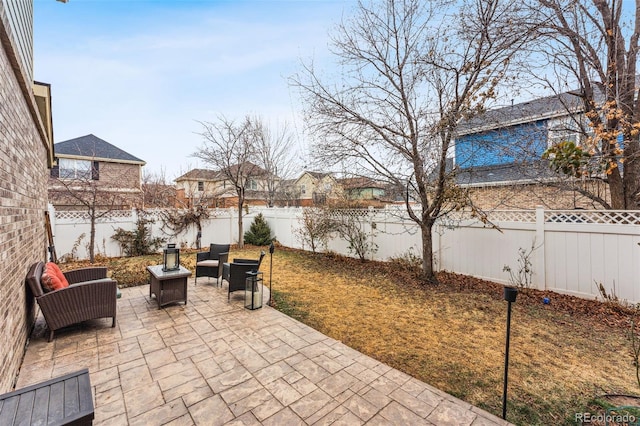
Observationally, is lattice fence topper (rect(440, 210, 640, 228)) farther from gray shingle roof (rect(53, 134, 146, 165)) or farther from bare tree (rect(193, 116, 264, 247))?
gray shingle roof (rect(53, 134, 146, 165))

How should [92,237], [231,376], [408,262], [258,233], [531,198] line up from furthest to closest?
[258,233] < [92,237] < [531,198] < [408,262] < [231,376]

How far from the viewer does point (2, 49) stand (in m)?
2.38

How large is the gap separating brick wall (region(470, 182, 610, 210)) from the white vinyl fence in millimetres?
1429

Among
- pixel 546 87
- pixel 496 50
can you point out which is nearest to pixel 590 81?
pixel 546 87

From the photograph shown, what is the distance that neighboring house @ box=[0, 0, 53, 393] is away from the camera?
7.72 ft

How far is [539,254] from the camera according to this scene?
5.66 meters

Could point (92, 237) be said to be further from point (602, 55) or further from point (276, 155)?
point (602, 55)

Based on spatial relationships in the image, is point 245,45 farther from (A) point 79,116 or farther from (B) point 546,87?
(A) point 79,116

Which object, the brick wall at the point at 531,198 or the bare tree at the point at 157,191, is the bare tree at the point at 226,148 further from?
the brick wall at the point at 531,198

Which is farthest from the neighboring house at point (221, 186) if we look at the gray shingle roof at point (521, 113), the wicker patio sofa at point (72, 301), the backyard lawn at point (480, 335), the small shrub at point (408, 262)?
the gray shingle roof at point (521, 113)

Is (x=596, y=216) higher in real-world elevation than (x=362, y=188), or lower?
lower

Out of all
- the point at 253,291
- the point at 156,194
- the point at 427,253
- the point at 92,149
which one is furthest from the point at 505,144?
the point at 92,149

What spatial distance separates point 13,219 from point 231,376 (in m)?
2.72

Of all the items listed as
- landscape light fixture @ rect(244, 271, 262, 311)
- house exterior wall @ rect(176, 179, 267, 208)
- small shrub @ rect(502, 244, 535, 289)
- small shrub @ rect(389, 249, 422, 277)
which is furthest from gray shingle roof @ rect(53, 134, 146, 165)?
small shrub @ rect(502, 244, 535, 289)
